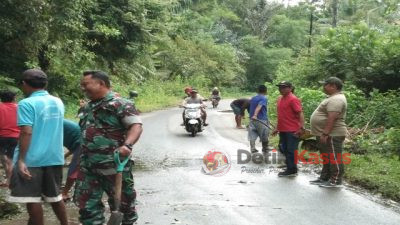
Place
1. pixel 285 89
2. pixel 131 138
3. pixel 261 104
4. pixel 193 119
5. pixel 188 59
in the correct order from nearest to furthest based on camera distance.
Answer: pixel 131 138 < pixel 285 89 < pixel 261 104 < pixel 193 119 < pixel 188 59

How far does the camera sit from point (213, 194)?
7832 mm

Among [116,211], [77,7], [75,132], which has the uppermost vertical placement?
[77,7]

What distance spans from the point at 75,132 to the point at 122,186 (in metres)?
1.27

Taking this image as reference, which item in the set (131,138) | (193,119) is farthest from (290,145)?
(193,119)

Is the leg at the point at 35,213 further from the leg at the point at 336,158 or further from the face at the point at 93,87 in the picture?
the leg at the point at 336,158

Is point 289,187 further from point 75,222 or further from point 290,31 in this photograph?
point 290,31

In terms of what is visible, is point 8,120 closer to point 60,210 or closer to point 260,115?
point 60,210

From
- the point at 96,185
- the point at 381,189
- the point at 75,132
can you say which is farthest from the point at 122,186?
the point at 381,189

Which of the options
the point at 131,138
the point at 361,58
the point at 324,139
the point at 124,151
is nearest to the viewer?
the point at 124,151

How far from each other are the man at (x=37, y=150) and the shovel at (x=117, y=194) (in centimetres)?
69

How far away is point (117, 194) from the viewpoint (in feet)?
15.5

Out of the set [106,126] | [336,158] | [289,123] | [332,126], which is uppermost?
[106,126]

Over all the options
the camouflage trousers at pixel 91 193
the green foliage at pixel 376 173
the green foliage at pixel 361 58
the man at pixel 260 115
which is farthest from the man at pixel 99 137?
the green foliage at pixel 361 58

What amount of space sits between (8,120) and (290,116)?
16.5 ft
